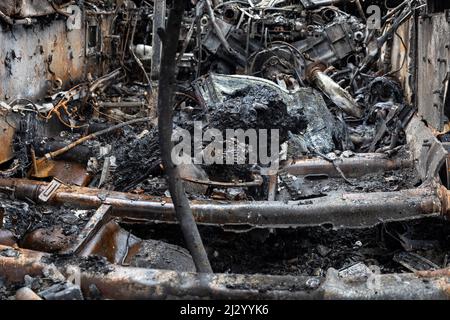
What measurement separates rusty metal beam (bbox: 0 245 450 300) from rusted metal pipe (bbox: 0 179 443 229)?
1.02m

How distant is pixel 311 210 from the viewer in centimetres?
384

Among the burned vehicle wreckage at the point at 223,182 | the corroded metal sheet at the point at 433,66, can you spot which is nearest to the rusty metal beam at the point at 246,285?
the burned vehicle wreckage at the point at 223,182

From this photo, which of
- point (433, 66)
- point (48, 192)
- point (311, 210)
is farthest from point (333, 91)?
point (48, 192)

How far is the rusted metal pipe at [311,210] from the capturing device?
384 cm

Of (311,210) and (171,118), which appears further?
(311,210)

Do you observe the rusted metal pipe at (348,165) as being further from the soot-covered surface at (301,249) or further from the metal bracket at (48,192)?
the metal bracket at (48,192)

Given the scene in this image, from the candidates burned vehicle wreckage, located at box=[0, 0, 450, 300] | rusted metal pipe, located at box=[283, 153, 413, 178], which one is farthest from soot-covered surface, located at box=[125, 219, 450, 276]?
rusted metal pipe, located at box=[283, 153, 413, 178]

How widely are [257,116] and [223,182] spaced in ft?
2.42

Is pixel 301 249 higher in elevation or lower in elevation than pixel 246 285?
lower

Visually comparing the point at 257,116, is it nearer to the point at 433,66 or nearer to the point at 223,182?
the point at 223,182

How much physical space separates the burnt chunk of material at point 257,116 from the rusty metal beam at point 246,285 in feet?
7.29

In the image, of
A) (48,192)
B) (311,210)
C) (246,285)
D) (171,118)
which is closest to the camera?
(171,118)

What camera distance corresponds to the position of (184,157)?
4691 mm

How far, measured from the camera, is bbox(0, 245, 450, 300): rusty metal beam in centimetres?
266
